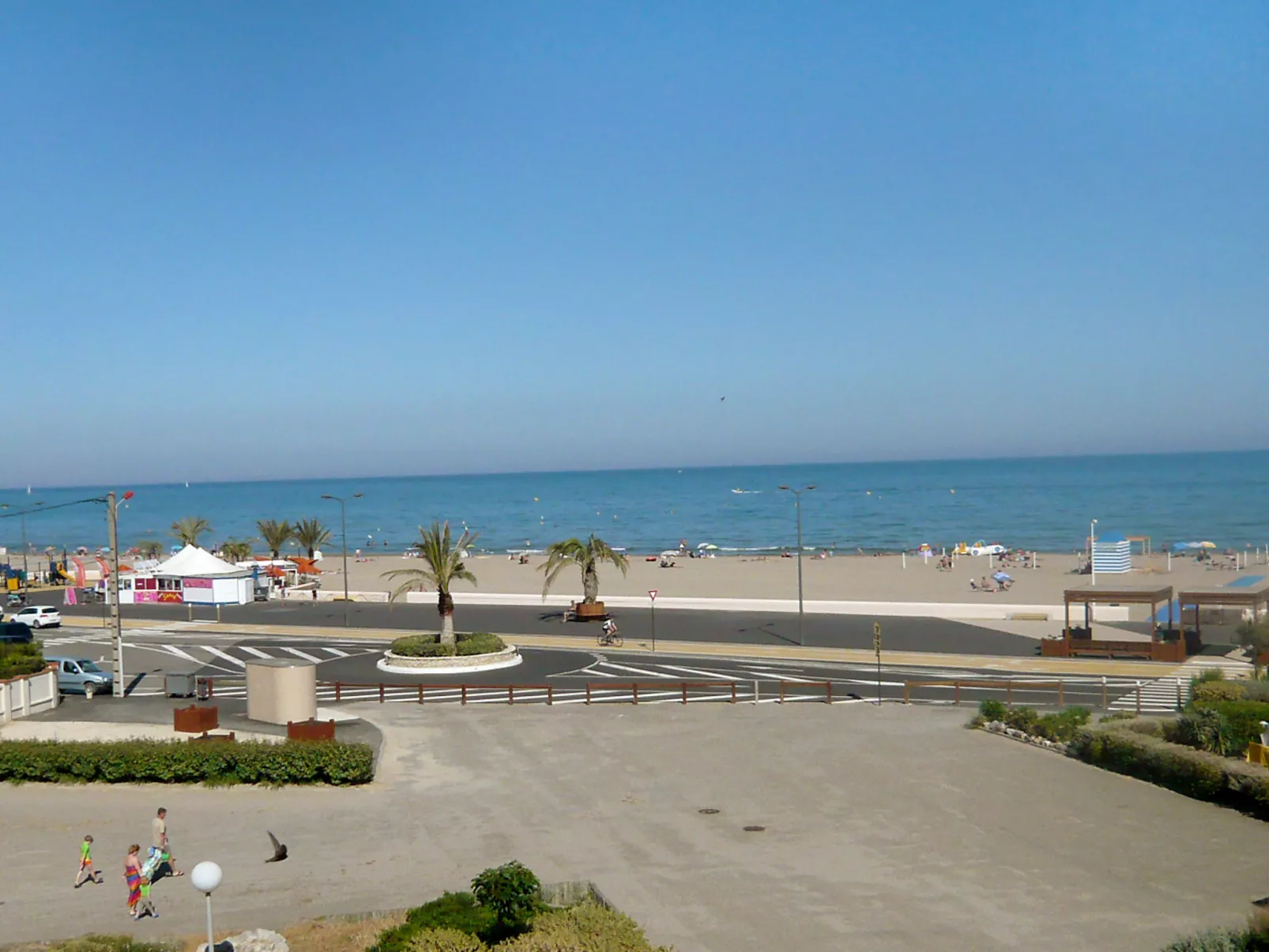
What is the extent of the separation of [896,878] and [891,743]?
33.7ft

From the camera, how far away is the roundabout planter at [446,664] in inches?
1554

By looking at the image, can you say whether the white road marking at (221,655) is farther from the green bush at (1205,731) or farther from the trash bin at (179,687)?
the green bush at (1205,731)

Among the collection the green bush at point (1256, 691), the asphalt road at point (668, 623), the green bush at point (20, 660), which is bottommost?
the asphalt road at point (668, 623)

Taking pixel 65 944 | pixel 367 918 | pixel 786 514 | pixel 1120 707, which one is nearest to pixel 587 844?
pixel 367 918

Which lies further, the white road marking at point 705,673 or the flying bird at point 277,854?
the white road marking at point 705,673

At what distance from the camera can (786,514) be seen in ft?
568

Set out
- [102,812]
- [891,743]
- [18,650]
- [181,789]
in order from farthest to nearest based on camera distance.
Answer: [18,650], [891,743], [181,789], [102,812]

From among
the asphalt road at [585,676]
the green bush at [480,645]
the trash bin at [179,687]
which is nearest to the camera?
the trash bin at [179,687]

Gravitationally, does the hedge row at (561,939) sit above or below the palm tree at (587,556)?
below

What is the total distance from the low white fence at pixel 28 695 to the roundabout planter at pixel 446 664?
12.4 m

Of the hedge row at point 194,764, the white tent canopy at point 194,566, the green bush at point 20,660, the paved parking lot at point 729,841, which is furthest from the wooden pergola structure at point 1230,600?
the white tent canopy at point 194,566

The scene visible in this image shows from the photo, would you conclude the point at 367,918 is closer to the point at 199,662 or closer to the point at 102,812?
the point at 102,812

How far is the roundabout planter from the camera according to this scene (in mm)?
39469

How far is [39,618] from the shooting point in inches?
2153
